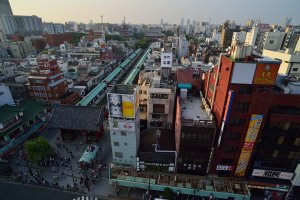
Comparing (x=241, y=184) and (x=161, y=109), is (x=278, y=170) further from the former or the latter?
(x=161, y=109)

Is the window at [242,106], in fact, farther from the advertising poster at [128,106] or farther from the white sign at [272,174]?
the advertising poster at [128,106]

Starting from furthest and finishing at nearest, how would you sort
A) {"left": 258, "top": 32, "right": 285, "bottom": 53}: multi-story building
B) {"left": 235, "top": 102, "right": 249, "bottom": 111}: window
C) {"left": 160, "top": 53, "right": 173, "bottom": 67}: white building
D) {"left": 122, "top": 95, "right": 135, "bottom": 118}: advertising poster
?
1. {"left": 258, "top": 32, "right": 285, "bottom": 53}: multi-story building
2. {"left": 160, "top": 53, "right": 173, "bottom": 67}: white building
3. {"left": 122, "top": 95, "right": 135, "bottom": 118}: advertising poster
4. {"left": 235, "top": 102, "right": 249, "bottom": 111}: window

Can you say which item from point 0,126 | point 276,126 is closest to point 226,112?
point 276,126

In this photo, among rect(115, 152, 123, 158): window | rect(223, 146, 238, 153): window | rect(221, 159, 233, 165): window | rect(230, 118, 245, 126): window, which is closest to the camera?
rect(230, 118, 245, 126): window

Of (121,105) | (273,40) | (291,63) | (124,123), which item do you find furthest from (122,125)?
(273,40)

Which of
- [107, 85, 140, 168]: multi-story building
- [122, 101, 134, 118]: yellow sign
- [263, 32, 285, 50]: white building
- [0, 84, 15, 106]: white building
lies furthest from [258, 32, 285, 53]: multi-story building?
[0, 84, 15, 106]: white building

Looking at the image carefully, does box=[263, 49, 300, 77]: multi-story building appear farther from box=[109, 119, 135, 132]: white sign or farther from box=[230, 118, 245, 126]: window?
box=[109, 119, 135, 132]: white sign

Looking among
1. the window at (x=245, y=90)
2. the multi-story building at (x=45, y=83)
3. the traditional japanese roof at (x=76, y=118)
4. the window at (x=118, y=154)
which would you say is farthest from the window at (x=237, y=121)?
the multi-story building at (x=45, y=83)
